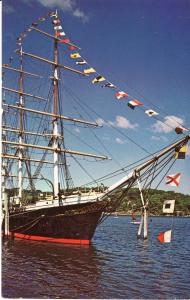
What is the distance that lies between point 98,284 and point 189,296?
12.7 ft

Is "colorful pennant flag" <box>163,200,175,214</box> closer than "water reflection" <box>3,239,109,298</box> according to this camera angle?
No

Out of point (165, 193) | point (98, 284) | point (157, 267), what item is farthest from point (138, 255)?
point (165, 193)

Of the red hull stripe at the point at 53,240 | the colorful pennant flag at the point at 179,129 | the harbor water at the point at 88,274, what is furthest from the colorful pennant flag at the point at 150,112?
the red hull stripe at the point at 53,240

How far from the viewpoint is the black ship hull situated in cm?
2750

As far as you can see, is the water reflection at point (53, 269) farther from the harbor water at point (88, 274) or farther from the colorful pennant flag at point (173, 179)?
the colorful pennant flag at point (173, 179)

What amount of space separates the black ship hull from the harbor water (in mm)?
883

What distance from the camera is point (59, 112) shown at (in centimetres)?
3322

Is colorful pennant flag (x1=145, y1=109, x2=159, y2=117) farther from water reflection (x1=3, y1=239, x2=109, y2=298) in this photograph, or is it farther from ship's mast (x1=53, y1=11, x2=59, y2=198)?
ship's mast (x1=53, y1=11, x2=59, y2=198)

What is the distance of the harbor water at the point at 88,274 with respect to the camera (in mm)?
14734

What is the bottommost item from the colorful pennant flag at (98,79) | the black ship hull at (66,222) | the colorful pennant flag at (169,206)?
the black ship hull at (66,222)

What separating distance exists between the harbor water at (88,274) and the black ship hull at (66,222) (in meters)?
0.88

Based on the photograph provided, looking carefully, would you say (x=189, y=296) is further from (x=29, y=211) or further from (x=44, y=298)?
(x=29, y=211)

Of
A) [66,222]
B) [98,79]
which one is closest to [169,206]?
[98,79]

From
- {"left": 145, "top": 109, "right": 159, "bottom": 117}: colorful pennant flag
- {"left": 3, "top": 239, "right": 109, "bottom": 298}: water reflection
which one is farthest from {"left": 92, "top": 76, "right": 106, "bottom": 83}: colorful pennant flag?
{"left": 3, "top": 239, "right": 109, "bottom": 298}: water reflection
